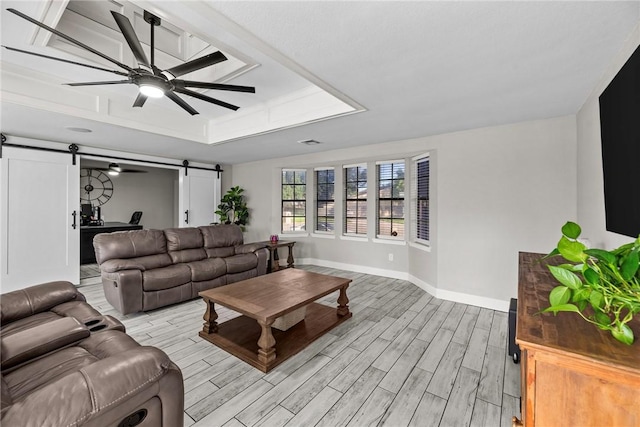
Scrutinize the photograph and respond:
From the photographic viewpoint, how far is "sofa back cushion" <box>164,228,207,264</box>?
4.08 meters

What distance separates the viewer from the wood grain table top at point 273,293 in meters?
2.34

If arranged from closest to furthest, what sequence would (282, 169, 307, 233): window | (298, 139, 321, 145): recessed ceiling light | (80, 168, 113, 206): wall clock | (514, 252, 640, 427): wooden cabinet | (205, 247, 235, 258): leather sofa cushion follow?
(514, 252, 640, 427): wooden cabinet
(298, 139, 321, 145): recessed ceiling light
(205, 247, 235, 258): leather sofa cushion
(282, 169, 307, 233): window
(80, 168, 113, 206): wall clock

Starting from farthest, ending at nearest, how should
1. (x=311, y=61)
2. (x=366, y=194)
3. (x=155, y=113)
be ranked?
(x=366, y=194), (x=155, y=113), (x=311, y=61)

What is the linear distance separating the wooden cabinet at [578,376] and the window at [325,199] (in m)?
5.14

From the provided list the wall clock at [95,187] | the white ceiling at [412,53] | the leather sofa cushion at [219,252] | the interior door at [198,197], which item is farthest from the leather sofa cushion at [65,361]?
the wall clock at [95,187]

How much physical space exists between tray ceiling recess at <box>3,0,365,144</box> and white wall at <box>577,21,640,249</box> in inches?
76.4

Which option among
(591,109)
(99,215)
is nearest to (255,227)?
(99,215)

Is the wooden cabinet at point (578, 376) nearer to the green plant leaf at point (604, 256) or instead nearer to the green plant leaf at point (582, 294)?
the green plant leaf at point (582, 294)

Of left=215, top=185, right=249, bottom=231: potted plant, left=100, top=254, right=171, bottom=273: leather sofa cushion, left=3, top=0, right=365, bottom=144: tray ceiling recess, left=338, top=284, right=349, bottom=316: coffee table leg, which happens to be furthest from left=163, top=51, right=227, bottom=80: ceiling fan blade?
left=215, top=185, right=249, bottom=231: potted plant

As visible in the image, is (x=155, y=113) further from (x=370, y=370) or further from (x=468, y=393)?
(x=468, y=393)

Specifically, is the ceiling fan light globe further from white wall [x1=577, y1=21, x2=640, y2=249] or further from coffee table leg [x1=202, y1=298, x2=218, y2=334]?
white wall [x1=577, y1=21, x2=640, y2=249]

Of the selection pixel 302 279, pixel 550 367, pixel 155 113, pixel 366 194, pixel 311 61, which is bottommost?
pixel 302 279

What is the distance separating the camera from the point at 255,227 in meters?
6.64

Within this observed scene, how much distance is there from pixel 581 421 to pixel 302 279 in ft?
8.50
